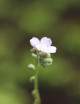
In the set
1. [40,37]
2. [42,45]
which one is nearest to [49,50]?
[42,45]

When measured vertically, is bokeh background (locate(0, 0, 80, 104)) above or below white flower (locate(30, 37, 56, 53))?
above

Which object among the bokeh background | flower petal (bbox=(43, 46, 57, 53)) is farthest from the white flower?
the bokeh background

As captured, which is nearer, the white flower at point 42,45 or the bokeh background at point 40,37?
the white flower at point 42,45

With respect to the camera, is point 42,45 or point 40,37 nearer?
point 42,45

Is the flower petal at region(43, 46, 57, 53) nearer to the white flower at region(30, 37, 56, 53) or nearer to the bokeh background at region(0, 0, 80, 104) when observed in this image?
the white flower at region(30, 37, 56, 53)

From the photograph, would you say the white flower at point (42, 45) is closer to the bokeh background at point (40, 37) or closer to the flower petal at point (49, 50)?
the flower petal at point (49, 50)

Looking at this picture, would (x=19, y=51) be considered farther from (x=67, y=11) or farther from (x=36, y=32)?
(x=67, y=11)

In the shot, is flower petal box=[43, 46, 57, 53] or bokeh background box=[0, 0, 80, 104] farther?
bokeh background box=[0, 0, 80, 104]

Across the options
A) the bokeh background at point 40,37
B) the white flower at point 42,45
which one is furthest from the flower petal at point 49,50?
the bokeh background at point 40,37

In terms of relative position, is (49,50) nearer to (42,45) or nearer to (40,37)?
(42,45)
